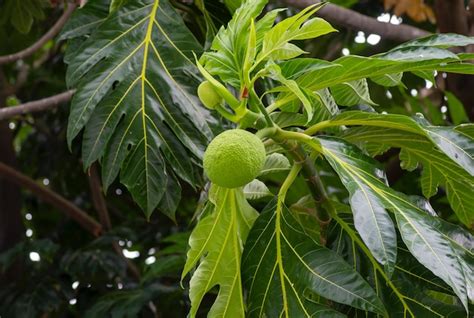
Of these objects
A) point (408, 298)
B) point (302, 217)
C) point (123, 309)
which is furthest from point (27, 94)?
point (408, 298)

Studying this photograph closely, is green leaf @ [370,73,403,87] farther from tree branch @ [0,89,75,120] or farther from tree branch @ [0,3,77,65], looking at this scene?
tree branch @ [0,3,77,65]

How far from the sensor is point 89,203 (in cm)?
260

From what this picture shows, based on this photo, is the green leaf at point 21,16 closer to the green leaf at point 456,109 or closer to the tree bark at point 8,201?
the tree bark at point 8,201

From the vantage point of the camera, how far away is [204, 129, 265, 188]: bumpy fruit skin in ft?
2.53

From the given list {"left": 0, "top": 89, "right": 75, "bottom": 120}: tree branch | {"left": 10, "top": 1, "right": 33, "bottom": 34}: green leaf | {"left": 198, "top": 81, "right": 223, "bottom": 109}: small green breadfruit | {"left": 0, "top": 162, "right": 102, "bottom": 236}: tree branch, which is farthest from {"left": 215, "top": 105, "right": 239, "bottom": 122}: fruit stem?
{"left": 0, "top": 162, "right": 102, "bottom": 236}: tree branch

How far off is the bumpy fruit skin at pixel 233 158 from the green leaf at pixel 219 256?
139mm

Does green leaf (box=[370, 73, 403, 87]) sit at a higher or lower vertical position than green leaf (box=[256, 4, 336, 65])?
lower

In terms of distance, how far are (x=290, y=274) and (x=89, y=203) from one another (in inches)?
69.8

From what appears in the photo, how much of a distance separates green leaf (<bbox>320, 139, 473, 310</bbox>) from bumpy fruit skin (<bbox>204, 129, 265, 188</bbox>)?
11cm

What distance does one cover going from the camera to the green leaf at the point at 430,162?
93 cm

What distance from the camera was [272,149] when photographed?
975 millimetres

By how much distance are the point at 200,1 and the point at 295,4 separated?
259 millimetres

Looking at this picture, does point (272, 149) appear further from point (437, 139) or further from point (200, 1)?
point (200, 1)

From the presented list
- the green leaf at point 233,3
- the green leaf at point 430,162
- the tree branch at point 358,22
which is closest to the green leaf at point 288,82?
the green leaf at point 430,162
